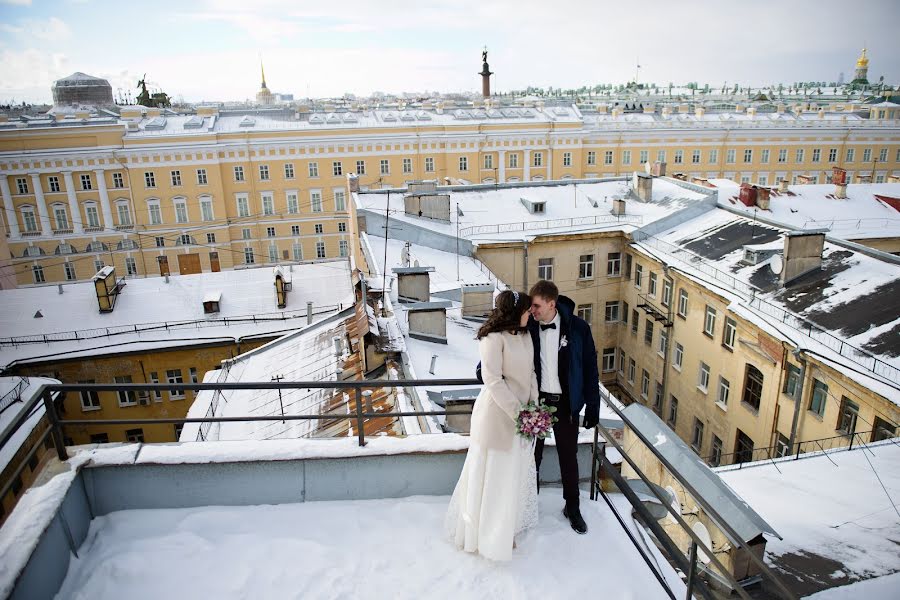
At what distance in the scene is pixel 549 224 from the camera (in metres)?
25.7

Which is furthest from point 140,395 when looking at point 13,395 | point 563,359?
point 563,359

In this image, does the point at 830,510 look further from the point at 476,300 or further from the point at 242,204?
the point at 242,204

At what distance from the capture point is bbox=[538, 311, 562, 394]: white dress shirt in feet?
14.3

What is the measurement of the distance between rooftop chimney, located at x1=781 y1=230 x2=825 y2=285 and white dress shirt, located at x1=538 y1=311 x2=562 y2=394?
628 inches

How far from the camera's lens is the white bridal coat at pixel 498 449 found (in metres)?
4.15

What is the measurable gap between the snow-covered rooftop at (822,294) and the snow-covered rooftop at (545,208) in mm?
3493

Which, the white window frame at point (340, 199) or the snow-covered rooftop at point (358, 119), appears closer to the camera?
the snow-covered rooftop at point (358, 119)

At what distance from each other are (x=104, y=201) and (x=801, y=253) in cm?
4137

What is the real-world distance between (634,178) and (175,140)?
30.0m

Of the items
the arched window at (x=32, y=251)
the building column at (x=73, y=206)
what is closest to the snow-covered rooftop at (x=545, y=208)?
the building column at (x=73, y=206)

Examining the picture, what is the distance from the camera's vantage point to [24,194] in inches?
1607

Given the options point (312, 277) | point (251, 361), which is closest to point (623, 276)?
point (312, 277)

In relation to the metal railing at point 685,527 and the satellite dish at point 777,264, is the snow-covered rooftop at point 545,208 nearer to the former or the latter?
the satellite dish at point 777,264

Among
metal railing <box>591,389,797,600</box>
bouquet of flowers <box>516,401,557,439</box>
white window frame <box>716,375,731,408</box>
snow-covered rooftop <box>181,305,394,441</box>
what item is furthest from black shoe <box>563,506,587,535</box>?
white window frame <box>716,375,731,408</box>
